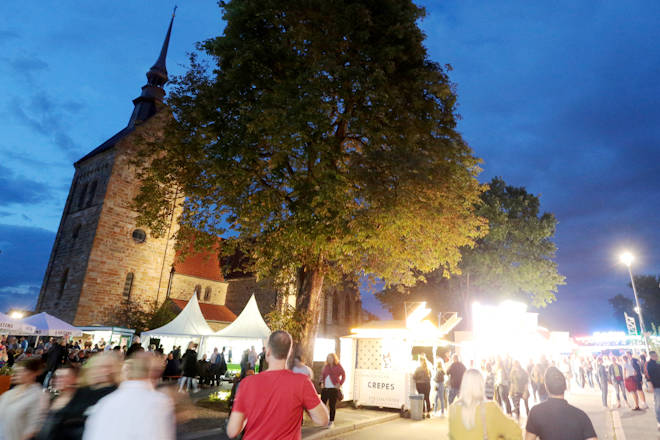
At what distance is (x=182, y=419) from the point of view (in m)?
11.0

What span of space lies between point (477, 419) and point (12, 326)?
18.7 meters

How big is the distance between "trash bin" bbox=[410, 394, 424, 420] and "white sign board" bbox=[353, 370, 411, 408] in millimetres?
872

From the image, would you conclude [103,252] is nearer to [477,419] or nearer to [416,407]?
[416,407]

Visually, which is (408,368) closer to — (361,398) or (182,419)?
(361,398)

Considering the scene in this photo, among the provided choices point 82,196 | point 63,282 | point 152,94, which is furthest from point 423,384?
A: point 152,94

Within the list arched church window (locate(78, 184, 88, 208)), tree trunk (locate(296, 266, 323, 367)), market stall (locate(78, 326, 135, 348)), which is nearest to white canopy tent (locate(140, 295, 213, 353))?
market stall (locate(78, 326, 135, 348))

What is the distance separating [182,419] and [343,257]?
6.52 meters

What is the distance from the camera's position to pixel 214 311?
35469 millimetres

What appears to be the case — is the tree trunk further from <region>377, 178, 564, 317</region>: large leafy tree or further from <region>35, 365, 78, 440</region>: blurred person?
<region>377, 178, 564, 317</region>: large leafy tree

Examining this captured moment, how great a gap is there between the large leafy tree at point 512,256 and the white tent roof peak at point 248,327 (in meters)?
13.6

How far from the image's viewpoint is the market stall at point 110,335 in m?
24.9

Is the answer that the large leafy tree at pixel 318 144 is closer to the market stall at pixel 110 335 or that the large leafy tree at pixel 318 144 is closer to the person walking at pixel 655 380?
the person walking at pixel 655 380

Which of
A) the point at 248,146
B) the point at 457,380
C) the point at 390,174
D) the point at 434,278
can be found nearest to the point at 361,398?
the point at 457,380

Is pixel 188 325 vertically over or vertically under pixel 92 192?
under
